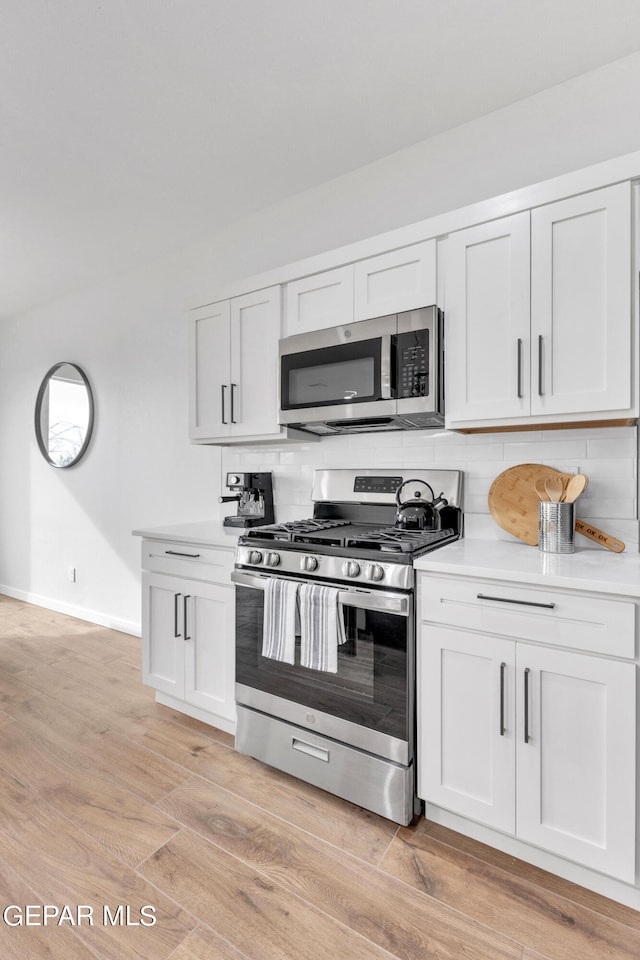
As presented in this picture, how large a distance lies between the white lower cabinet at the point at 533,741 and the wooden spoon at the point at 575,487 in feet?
2.09

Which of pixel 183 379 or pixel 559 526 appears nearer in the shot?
pixel 559 526

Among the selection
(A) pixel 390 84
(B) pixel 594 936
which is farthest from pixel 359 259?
(B) pixel 594 936

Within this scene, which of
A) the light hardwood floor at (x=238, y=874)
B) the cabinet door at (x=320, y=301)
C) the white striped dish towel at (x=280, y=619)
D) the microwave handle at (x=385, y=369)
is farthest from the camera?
the cabinet door at (x=320, y=301)

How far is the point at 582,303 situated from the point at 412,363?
24.9 inches

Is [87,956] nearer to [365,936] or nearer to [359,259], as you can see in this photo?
[365,936]

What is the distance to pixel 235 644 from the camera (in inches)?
88.0

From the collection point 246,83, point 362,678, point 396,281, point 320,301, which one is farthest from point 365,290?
point 362,678

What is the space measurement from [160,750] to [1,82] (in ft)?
9.71

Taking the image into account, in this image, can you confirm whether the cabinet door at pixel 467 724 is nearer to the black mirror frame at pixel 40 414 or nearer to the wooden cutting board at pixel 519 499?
the wooden cutting board at pixel 519 499

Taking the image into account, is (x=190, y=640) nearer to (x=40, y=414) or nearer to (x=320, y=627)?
(x=320, y=627)

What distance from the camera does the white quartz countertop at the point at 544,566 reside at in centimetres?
141

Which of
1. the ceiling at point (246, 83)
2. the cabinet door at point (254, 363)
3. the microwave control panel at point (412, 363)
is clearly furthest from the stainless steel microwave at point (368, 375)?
the ceiling at point (246, 83)

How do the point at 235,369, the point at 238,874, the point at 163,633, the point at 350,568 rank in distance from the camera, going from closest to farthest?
1. the point at 238,874
2. the point at 350,568
3. the point at 163,633
4. the point at 235,369

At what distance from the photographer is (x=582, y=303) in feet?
5.57
